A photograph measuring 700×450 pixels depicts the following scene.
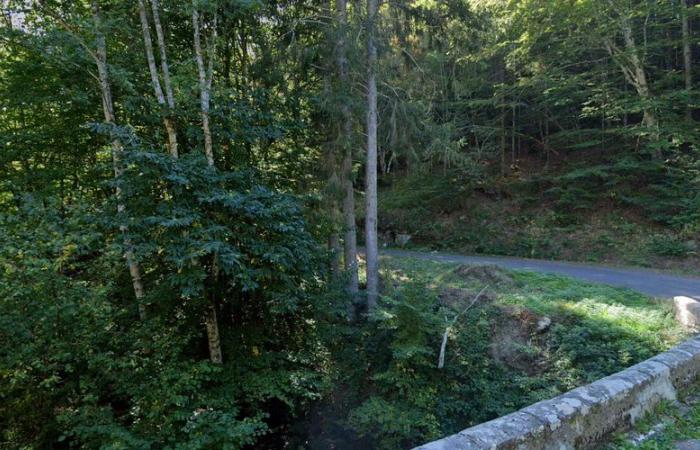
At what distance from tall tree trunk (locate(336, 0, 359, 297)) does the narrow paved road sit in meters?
4.53

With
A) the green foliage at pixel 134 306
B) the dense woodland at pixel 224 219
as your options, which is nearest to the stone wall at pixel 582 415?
the dense woodland at pixel 224 219

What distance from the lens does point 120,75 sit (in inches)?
248

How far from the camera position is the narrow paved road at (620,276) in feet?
28.0

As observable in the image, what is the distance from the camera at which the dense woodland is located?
5363 millimetres

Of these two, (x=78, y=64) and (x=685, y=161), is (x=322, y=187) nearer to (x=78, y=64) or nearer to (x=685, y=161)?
(x=78, y=64)

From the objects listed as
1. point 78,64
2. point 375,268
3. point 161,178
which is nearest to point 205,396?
point 161,178

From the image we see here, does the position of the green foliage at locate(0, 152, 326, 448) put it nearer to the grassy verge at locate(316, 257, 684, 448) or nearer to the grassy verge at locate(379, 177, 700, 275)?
the grassy verge at locate(316, 257, 684, 448)

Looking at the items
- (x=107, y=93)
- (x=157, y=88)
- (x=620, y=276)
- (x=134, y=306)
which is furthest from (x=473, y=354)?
(x=107, y=93)

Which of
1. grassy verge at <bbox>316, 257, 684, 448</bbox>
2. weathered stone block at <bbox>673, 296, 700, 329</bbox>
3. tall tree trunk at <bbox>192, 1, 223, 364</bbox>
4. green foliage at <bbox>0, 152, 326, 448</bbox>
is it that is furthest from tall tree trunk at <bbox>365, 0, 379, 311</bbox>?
weathered stone block at <bbox>673, 296, 700, 329</bbox>

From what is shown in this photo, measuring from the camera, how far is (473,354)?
7.41 m

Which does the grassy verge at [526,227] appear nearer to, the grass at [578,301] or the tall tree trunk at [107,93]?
the grass at [578,301]

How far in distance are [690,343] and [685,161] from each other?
36.4 ft

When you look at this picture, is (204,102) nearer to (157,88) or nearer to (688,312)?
(157,88)

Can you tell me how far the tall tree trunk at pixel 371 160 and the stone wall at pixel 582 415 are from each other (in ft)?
18.0
